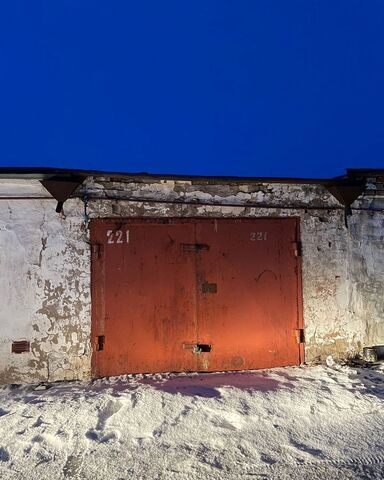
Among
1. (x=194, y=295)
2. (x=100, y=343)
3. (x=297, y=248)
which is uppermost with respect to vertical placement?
(x=297, y=248)

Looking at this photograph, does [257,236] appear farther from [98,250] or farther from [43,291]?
[43,291]

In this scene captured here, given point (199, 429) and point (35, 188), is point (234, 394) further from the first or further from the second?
point (35, 188)

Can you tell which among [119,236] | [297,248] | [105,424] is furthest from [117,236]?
[297,248]

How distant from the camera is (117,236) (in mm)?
4559

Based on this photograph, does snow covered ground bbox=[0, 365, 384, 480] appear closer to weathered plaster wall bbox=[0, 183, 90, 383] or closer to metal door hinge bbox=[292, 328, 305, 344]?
weathered plaster wall bbox=[0, 183, 90, 383]

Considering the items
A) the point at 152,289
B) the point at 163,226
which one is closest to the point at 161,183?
the point at 163,226

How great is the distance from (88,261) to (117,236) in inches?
19.1

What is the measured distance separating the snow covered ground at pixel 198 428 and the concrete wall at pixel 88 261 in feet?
1.64

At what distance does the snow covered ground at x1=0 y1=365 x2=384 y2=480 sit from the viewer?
8.42 feet

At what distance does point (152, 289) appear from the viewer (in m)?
4.58

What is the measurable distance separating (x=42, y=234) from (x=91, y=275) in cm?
80

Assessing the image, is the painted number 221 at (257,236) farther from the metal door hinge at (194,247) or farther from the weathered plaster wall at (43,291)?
the weathered plaster wall at (43,291)

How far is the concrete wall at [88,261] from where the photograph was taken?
14.3 ft

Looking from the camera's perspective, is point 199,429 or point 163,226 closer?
point 199,429
